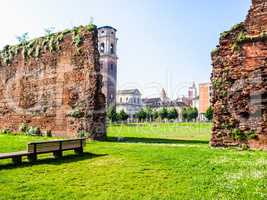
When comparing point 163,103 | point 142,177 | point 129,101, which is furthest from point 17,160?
point 163,103

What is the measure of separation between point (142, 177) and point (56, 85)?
1310 cm

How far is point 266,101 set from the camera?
12.1m

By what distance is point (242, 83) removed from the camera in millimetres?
12805

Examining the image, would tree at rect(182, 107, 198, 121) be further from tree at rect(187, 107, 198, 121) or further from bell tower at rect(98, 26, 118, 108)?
bell tower at rect(98, 26, 118, 108)

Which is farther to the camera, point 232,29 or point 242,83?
point 232,29

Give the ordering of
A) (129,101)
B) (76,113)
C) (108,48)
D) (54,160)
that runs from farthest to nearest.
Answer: (129,101) → (108,48) → (76,113) → (54,160)

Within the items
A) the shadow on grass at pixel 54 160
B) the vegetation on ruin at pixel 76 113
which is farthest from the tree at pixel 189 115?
the shadow on grass at pixel 54 160

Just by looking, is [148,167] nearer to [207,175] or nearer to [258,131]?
[207,175]

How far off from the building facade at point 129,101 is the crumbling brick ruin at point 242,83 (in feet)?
331

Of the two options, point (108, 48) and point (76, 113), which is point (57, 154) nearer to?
point (76, 113)

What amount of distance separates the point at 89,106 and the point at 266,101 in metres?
9.36

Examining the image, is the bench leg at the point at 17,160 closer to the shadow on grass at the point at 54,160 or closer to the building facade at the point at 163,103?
the shadow on grass at the point at 54,160

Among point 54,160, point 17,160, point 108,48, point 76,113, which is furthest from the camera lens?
point 108,48

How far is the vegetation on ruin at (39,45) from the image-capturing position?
18.8 meters
